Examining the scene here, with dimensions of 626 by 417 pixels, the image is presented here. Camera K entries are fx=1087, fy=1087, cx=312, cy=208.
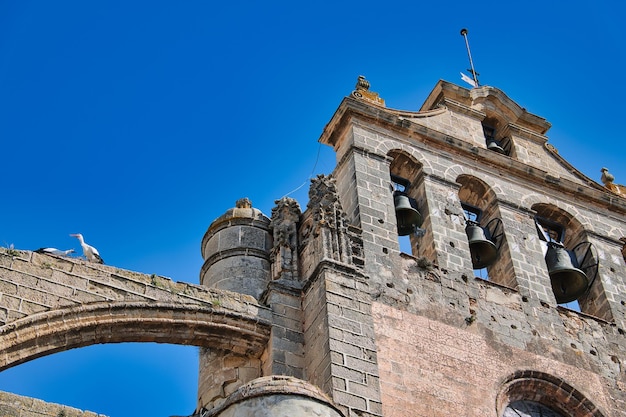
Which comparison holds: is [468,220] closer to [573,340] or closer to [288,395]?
[573,340]

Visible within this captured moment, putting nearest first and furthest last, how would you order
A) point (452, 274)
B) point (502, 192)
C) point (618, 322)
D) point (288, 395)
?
point (288, 395)
point (452, 274)
point (618, 322)
point (502, 192)

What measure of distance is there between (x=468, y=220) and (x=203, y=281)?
4.43m

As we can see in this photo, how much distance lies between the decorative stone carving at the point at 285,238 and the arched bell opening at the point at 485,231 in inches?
118

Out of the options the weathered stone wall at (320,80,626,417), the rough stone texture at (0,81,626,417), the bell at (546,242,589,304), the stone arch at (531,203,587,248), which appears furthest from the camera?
the stone arch at (531,203,587,248)

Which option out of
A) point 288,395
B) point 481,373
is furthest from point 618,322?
point 288,395

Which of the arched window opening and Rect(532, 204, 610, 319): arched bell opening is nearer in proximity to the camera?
the arched window opening

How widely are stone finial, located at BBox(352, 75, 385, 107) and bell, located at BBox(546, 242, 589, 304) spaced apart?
12.1ft

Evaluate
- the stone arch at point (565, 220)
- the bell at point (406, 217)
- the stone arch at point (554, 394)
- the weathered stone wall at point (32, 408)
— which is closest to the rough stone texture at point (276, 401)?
the weathered stone wall at point (32, 408)

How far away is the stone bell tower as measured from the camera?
13.1m

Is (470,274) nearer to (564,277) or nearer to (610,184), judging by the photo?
(564,277)

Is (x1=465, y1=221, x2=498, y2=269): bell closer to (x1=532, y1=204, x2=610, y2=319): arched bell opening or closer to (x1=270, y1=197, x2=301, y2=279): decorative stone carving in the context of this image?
(x1=532, y1=204, x2=610, y2=319): arched bell opening

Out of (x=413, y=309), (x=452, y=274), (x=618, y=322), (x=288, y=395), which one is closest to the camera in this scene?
(x=288, y=395)

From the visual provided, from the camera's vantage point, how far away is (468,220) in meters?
17.2

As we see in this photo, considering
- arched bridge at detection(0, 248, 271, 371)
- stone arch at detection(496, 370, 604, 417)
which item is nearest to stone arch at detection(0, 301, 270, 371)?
arched bridge at detection(0, 248, 271, 371)
